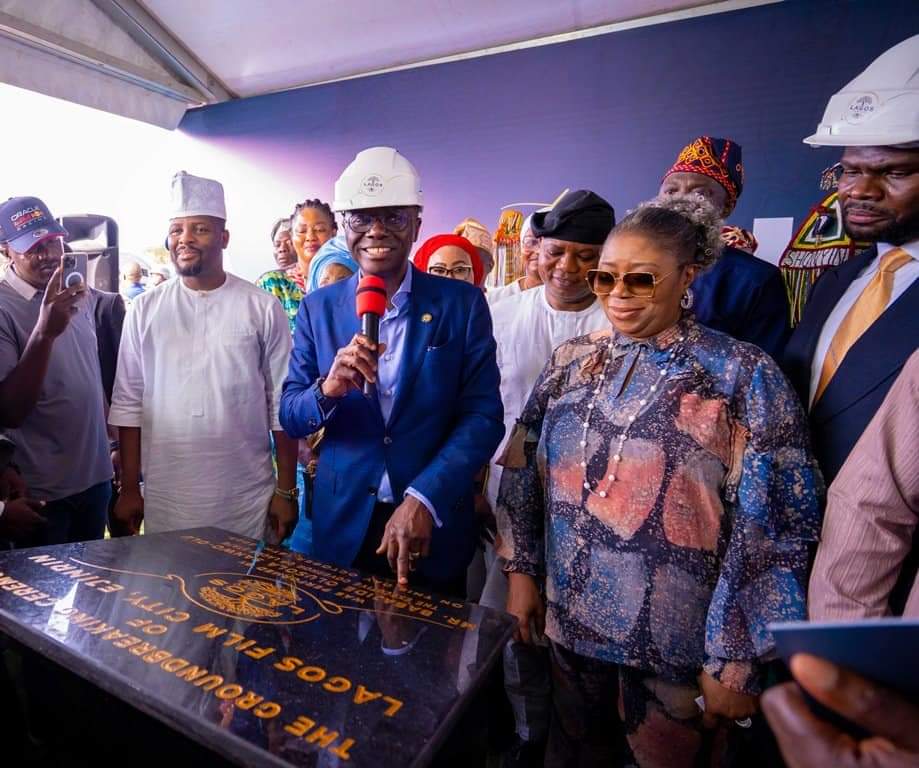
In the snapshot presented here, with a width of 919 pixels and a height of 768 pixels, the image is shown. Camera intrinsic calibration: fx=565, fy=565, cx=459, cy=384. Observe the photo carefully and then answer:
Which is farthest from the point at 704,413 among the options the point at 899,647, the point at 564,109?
the point at 564,109

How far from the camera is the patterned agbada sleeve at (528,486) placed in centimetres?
164

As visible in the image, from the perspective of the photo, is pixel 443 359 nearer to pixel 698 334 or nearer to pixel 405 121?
pixel 698 334

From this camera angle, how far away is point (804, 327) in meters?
1.66

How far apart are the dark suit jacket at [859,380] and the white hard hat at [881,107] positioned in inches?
15.3

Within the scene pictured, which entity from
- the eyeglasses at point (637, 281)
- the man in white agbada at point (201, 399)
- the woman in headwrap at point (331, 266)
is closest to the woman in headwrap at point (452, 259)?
the woman in headwrap at point (331, 266)

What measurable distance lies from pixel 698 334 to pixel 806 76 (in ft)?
10.2

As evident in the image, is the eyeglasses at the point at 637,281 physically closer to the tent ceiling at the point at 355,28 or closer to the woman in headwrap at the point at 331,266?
the woman in headwrap at the point at 331,266

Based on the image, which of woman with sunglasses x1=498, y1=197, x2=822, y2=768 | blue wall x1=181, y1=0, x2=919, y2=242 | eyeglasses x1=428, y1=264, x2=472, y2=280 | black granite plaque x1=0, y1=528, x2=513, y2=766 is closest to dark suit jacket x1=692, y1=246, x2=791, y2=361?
woman with sunglasses x1=498, y1=197, x2=822, y2=768

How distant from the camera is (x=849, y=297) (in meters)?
1.59


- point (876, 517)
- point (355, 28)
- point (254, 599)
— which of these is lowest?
point (254, 599)

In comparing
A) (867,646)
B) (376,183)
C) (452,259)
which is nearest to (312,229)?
(452,259)

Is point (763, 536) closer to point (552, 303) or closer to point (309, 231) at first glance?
point (552, 303)

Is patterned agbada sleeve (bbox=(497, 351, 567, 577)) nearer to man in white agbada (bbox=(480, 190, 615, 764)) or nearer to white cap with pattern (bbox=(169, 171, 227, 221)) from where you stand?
man in white agbada (bbox=(480, 190, 615, 764))

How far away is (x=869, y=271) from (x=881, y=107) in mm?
422
